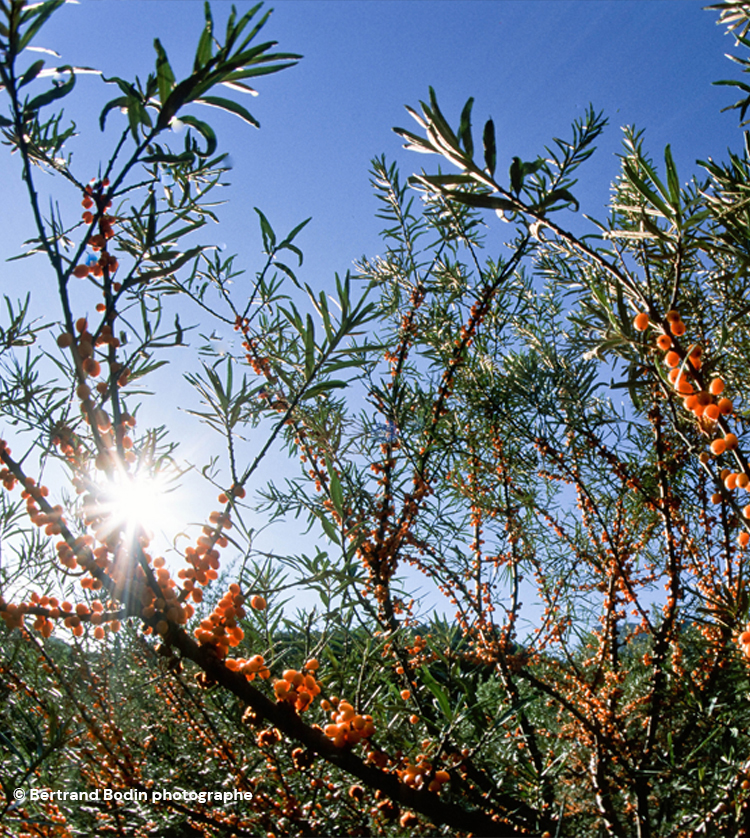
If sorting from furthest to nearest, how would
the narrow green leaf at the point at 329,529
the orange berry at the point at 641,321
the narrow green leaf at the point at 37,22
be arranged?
the orange berry at the point at 641,321, the narrow green leaf at the point at 329,529, the narrow green leaf at the point at 37,22

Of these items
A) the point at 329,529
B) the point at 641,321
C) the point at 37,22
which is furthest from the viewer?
the point at 641,321

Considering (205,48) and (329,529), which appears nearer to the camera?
Result: (205,48)

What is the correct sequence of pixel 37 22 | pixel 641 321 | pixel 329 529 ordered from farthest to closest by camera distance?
pixel 641 321
pixel 329 529
pixel 37 22

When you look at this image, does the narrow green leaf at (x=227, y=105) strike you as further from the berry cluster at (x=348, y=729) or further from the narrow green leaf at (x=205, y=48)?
the berry cluster at (x=348, y=729)

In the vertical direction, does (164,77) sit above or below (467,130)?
below

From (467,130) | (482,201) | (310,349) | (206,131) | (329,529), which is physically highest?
(467,130)

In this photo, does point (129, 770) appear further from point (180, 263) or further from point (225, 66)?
point (225, 66)

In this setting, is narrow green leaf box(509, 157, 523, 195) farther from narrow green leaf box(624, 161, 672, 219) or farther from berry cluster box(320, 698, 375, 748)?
berry cluster box(320, 698, 375, 748)

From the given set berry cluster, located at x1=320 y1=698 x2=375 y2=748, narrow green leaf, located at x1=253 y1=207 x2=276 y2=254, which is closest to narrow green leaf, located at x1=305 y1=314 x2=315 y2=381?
narrow green leaf, located at x1=253 y1=207 x2=276 y2=254

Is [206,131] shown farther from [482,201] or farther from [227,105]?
[482,201]

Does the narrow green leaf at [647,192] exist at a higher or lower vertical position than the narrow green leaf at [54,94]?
higher

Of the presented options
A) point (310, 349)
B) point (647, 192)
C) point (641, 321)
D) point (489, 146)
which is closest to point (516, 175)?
point (489, 146)

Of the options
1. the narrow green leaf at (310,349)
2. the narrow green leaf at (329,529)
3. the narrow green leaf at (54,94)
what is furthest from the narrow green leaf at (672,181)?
the narrow green leaf at (54,94)

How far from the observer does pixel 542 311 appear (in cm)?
256
